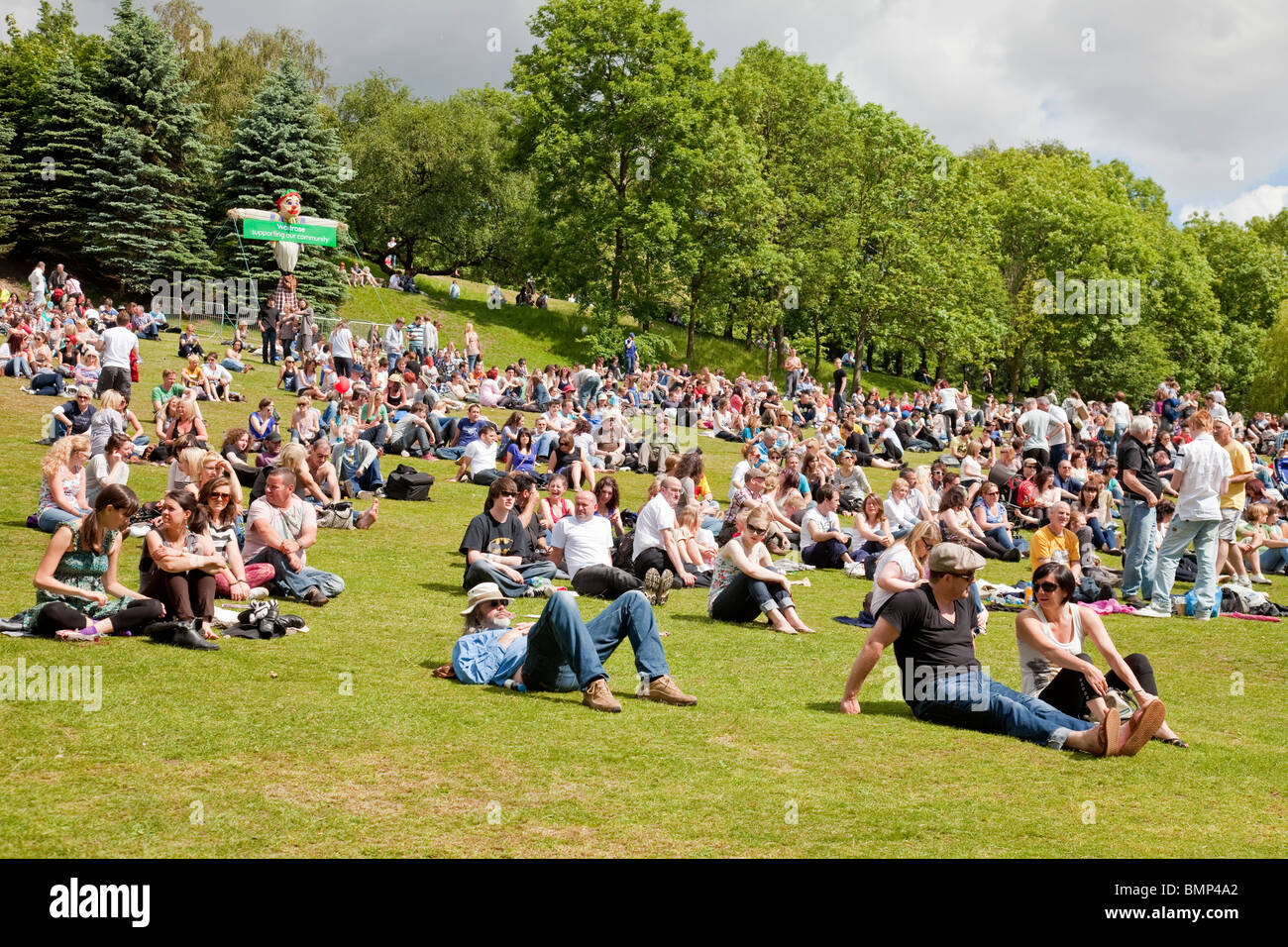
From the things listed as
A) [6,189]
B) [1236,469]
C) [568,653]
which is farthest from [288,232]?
[568,653]

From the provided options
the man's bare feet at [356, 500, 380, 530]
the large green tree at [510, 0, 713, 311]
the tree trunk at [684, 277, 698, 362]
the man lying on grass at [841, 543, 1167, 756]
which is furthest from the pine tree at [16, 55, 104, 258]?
the man lying on grass at [841, 543, 1167, 756]

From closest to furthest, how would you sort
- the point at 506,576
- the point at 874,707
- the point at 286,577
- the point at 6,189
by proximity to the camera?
the point at 874,707 < the point at 286,577 < the point at 506,576 < the point at 6,189

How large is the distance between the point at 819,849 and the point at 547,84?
143ft

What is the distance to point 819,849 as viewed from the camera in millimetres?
5312

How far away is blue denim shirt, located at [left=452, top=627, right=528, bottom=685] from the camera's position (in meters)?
8.36

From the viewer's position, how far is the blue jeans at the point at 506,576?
11.4m

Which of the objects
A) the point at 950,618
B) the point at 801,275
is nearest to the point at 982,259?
the point at 801,275

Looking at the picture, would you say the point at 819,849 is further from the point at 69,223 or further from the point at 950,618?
the point at 69,223

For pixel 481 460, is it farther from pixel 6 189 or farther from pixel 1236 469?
pixel 6 189

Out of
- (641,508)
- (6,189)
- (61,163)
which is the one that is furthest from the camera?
(61,163)

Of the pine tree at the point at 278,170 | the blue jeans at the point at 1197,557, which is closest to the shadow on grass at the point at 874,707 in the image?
the blue jeans at the point at 1197,557

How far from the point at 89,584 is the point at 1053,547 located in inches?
383

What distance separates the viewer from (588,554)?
12414 millimetres

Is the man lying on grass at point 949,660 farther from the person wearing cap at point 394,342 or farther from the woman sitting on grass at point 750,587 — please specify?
the person wearing cap at point 394,342
